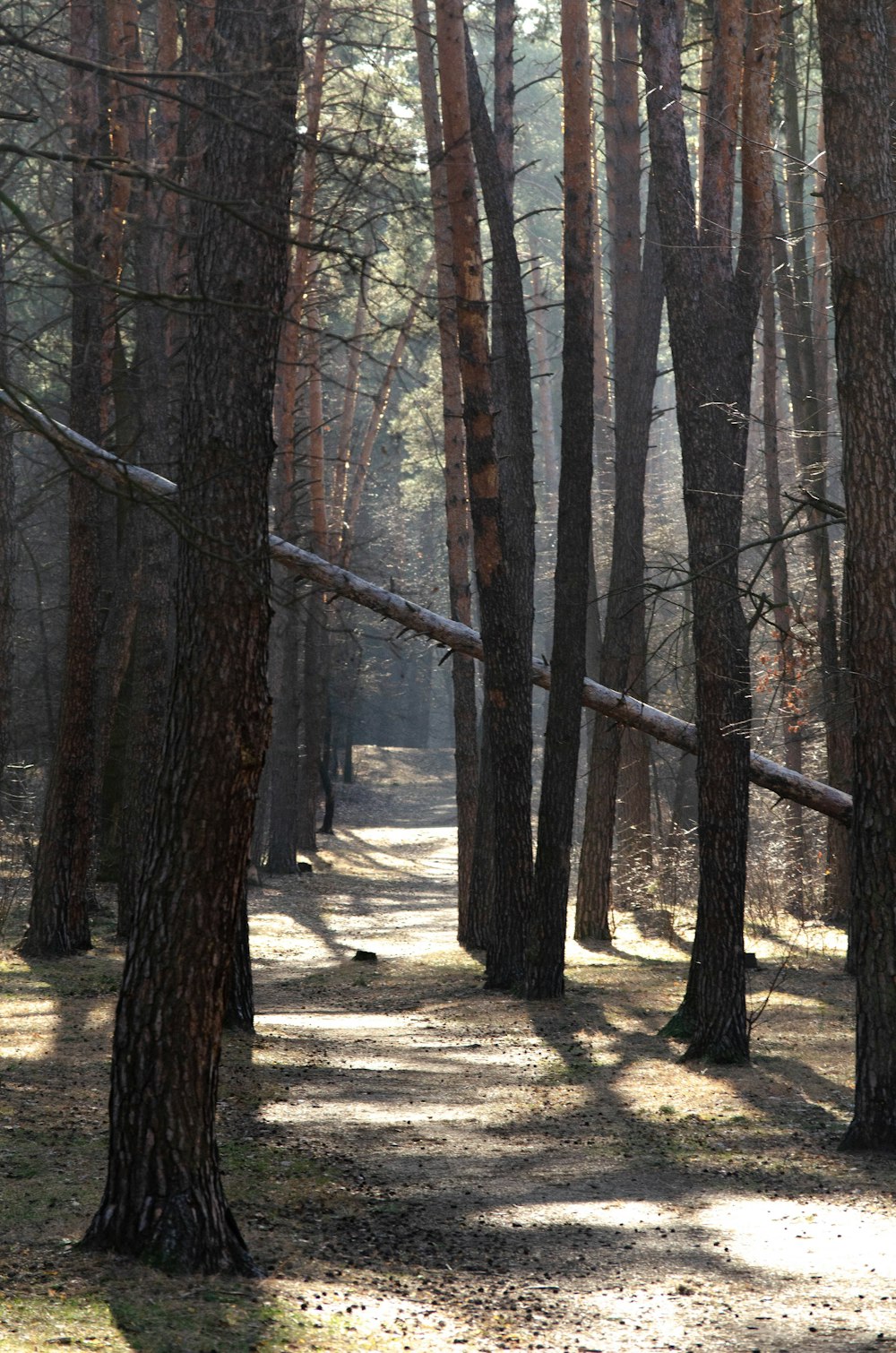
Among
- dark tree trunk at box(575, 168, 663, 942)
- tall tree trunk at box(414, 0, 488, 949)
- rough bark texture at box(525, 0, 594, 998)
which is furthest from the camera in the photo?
dark tree trunk at box(575, 168, 663, 942)

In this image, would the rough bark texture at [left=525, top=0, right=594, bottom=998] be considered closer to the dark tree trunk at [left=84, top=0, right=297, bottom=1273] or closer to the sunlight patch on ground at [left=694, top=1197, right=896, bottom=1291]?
the sunlight patch on ground at [left=694, top=1197, right=896, bottom=1291]

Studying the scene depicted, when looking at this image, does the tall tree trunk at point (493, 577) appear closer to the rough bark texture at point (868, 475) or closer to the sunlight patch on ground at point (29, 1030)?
the sunlight patch on ground at point (29, 1030)

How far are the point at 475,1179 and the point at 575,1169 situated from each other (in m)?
0.56

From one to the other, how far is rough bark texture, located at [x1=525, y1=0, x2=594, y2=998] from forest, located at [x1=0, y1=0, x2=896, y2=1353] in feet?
0.15

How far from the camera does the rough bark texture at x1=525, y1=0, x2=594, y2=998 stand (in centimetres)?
1109

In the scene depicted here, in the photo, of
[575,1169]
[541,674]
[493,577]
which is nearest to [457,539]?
[541,674]

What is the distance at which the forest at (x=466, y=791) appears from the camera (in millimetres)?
4773

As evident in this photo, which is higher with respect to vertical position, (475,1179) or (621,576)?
(621,576)

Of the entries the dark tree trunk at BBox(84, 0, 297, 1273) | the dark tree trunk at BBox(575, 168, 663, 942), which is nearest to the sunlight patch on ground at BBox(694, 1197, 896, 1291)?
the dark tree trunk at BBox(84, 0, 297, 1273)

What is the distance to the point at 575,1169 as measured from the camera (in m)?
6.68

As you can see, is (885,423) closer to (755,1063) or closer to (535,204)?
(755,1063)

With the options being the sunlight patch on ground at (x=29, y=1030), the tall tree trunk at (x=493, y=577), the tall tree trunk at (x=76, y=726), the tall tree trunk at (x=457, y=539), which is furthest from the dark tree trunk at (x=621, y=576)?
the sunlight patch on ground at (x=29, y=1030)

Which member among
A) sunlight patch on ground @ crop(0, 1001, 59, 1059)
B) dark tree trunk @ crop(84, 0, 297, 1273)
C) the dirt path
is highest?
dark tree trunk @ crop(84, 0, 297, 1273)

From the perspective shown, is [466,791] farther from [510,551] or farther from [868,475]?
[868,475]
